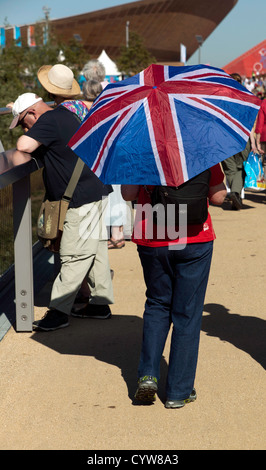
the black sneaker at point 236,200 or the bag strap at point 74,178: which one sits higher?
the bag strap at point 74,178

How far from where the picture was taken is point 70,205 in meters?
5.30

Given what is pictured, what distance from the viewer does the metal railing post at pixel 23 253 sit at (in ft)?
17.4

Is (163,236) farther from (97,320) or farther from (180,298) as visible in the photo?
(97,320)

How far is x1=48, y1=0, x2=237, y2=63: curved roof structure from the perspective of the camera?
107 m

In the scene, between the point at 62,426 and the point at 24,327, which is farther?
the point at 24,327

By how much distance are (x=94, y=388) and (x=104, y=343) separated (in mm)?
841

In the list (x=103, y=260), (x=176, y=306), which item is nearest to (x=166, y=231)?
(x=176, y=306)

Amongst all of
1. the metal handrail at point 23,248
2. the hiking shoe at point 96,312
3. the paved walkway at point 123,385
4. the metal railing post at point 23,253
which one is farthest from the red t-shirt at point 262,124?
the metal railing post at point 23,253

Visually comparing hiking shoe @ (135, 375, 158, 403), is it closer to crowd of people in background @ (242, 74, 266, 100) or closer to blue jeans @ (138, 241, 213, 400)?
blue jeans @ (138, 241, 213, 400)

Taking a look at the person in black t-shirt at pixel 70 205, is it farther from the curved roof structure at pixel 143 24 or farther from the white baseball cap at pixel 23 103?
the curved roof structure at pixel 143 24

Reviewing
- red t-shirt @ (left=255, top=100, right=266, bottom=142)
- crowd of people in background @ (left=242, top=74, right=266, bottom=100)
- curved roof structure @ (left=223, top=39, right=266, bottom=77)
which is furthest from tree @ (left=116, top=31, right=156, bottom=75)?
red t-shirt @ (left=255, top=100, right=266, bottom=142)

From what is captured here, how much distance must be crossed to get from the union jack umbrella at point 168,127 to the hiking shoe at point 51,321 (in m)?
2.05
